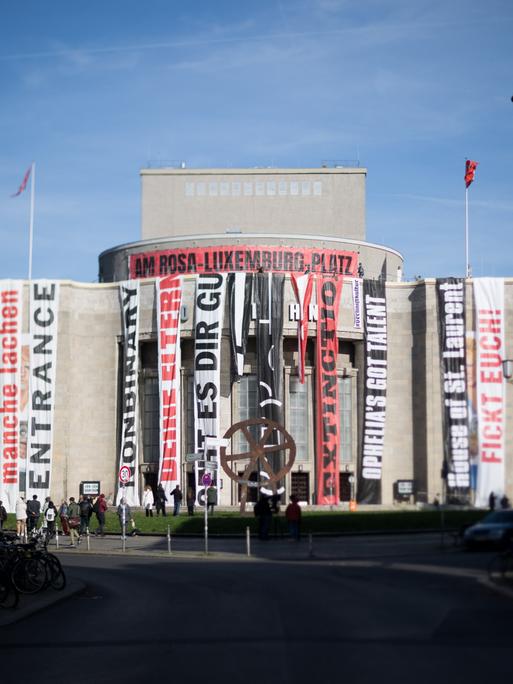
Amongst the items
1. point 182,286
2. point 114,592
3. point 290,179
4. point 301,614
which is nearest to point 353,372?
point 182,286

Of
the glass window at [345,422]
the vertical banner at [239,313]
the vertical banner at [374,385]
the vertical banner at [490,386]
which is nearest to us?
the vertical banner at [490,386]

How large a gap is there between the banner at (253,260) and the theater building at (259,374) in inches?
4.0

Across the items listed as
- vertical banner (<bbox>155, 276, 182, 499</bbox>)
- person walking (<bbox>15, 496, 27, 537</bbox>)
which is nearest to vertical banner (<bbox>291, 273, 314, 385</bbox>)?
vertical banner (<bbox>155, 276, 182, 499</bbox>)

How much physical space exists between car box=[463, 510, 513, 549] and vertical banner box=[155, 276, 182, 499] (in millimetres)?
47984

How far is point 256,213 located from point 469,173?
1898 centimetres

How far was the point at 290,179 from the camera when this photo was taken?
304ft

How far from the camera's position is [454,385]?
253ft

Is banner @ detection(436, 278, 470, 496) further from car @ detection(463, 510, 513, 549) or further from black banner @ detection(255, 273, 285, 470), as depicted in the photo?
car @ detection(463, 510, 513, 549)

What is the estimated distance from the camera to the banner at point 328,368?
7681 centimetres

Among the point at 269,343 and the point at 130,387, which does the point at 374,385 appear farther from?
the point at 130,387

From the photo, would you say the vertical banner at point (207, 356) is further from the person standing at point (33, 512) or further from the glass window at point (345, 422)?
the person standing at point (33, 512)

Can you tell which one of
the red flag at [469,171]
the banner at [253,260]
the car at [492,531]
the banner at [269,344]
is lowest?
the car at [492,531]

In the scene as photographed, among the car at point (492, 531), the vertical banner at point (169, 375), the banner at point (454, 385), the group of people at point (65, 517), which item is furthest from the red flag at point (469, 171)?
the car at point (492, 531)

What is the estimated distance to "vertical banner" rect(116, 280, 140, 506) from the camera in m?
78.6
